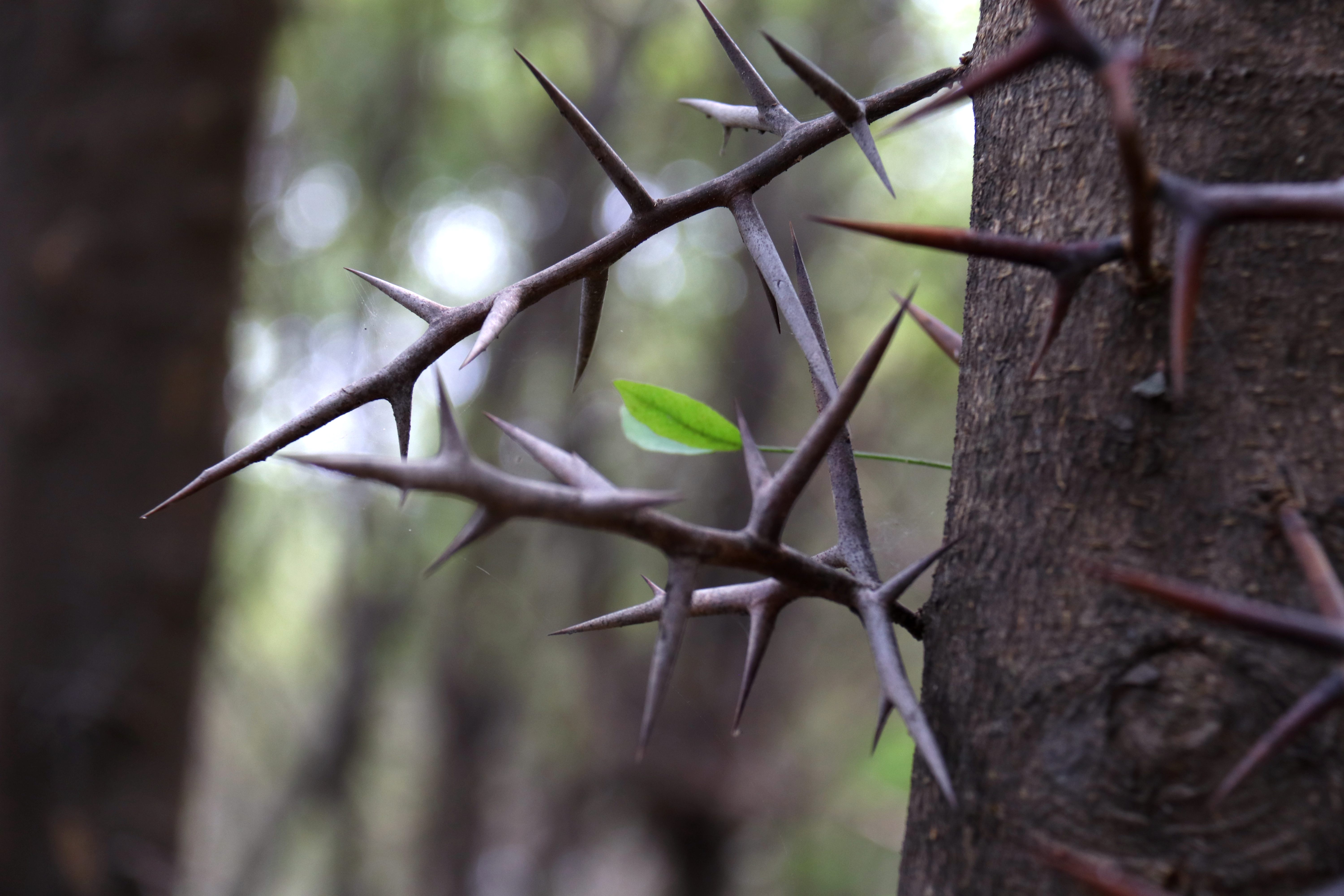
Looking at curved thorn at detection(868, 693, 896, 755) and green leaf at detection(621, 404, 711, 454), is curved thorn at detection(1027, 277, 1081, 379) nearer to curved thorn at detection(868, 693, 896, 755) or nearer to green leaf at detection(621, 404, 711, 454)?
curved thorn at detection(868, 693, 896, 755)

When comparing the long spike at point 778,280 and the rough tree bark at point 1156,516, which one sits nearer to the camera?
the rough tree bark at point 1156,516

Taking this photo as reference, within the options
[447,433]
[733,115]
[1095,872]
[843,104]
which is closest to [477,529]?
[447,433]

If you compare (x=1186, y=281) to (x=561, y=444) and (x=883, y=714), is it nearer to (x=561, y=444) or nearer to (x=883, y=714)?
(x=883, y=714)

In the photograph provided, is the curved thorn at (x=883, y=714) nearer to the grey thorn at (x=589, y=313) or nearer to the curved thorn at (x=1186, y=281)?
the curved thorn at (x=1186, y=281)

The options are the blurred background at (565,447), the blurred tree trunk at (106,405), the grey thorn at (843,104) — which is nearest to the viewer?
the grey thorn at (843,104)

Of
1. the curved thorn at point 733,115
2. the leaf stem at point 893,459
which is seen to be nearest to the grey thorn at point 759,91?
the curved thorn at point 733,115

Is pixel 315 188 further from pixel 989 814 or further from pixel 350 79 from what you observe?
pixel 989 814

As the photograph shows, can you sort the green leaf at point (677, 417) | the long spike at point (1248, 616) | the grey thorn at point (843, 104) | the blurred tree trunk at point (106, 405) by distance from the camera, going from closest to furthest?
the long spike at point (1248, 616)
the grey thorn at point (843, 104)
the green leaf at point (677, 417)
the blurred tree trunk at point (106, 405)

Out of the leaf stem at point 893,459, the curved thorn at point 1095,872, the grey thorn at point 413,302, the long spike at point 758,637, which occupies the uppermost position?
the grey thorn at point 413,302
